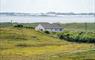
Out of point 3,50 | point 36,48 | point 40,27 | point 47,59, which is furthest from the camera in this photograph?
point 40,27

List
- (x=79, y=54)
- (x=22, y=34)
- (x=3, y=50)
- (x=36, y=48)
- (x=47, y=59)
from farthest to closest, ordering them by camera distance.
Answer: (x=22, y=34)
(x=36, y=48)
(x=3, y=50)
(x=79, y=54)
(x=47, y=59)

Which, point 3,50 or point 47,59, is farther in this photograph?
point 3,50

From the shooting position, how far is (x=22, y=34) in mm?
78250

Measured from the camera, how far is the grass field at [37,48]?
163 feet

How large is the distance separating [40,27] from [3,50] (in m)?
47.1

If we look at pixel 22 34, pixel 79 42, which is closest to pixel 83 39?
pixel 79 42

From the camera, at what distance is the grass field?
49.6 metres

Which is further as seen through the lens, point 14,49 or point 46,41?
point 46,41

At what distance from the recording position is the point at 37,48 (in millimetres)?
62875

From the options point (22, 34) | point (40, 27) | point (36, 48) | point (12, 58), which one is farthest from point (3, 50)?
point (40, 27)

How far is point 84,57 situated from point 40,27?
57.8 meters

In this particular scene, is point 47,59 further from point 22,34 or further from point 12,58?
point 22,34

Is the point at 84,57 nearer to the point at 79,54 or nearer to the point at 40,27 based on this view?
the point at 79,54

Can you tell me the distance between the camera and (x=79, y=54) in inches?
2020
